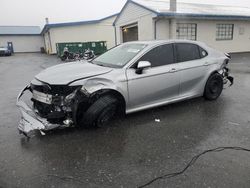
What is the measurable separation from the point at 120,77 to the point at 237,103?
324cm

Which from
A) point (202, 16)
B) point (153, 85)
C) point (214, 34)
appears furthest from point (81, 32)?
point (153, 85)

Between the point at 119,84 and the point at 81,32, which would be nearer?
the point at 119,84

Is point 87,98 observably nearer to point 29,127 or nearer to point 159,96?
point 29,127

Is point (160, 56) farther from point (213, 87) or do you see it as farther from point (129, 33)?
point (129, 33)

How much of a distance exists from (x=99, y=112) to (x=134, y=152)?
956mm

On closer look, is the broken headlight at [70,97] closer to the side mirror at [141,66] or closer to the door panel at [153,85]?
the door panel at [153,85]

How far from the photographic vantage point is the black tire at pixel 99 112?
3457 mm

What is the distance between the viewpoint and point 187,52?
15.3 ft

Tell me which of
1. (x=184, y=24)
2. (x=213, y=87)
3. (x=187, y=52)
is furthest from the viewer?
(x=184, y=24)

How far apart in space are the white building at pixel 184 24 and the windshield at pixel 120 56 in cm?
942

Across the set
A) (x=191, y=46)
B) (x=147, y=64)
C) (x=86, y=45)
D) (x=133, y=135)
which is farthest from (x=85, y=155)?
(x=86, y=45)

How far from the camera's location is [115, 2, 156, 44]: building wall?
13979 millimetres

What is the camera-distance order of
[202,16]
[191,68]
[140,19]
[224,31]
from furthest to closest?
[224,31] < [140,19] < [202,16] < [191,68]

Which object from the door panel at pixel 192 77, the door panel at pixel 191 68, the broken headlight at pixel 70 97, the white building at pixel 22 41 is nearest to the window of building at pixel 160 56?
the door panel at pixel 191 68
